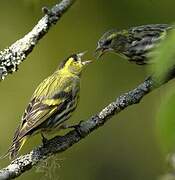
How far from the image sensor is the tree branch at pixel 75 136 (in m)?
1.85

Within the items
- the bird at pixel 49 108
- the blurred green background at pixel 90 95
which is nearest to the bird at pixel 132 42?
the bird at pixel 49 108

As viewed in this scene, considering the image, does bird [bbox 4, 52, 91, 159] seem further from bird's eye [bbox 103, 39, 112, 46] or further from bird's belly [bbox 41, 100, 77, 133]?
bird's eye [bbox 103, 39, 112, 46]

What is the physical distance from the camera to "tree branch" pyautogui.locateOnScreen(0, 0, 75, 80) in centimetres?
200

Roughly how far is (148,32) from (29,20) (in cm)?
176

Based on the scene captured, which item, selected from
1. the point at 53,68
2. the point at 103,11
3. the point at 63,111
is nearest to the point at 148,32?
the point at 63,111

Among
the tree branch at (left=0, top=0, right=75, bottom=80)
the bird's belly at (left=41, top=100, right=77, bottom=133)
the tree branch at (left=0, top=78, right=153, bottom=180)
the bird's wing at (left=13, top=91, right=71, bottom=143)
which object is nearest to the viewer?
the tree branch at (left=0, top=78, right=153, bottom=180)

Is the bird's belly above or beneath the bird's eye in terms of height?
beneath

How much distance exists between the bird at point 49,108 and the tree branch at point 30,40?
0.28 meters

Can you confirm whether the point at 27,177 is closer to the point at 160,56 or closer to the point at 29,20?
the point at 29,20

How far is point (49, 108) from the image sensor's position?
2504 millimetres

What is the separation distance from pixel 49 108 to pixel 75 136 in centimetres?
62

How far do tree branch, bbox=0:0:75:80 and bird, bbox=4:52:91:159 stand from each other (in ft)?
0.93

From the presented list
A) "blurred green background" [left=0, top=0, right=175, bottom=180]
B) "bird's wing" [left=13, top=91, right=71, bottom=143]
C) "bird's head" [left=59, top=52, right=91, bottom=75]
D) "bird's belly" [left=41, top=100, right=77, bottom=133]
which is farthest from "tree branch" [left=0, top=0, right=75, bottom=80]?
"blurred green background" [left=0, top=0, right=175, bottom=180]

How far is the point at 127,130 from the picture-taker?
13.7 ft
